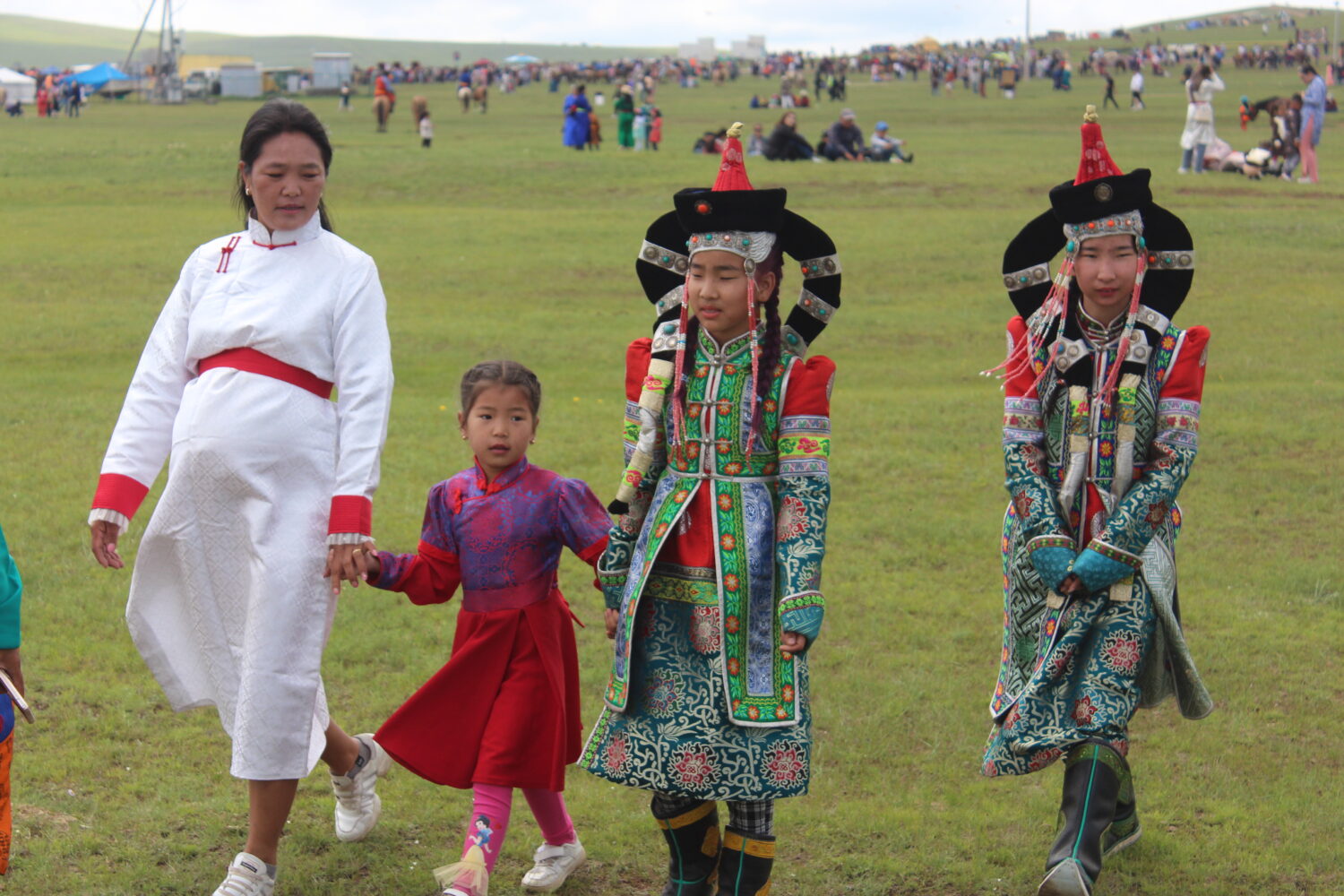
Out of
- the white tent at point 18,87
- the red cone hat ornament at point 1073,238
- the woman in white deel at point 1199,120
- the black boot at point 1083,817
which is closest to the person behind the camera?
the black boot at point 1083,817

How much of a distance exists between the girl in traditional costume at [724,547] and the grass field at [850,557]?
618 mm

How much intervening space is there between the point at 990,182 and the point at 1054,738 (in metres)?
21.4

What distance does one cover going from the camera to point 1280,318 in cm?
1485

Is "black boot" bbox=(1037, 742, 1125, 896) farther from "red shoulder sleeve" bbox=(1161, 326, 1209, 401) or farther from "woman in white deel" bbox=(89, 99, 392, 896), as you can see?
"woman in white deel" bbox=(89, 99, 392, 896)

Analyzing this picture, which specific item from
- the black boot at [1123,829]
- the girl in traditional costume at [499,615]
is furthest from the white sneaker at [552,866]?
the black boot at [1123,829]

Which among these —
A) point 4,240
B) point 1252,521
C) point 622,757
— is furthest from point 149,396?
point 4,240

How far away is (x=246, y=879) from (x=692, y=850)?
127 centimetres

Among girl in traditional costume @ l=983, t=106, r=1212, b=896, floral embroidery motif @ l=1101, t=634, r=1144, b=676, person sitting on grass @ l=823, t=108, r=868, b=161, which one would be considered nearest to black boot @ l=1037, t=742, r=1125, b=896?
girl in traditional costume @ l=983, t=106, r=1212, b=896

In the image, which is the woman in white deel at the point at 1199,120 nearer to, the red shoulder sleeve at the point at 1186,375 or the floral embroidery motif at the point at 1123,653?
the red shoulder sleeve at the point at 1186,375

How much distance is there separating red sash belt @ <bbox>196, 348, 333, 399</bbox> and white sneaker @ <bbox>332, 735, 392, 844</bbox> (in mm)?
1190

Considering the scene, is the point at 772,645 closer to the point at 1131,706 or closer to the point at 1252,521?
the point at 1131,706

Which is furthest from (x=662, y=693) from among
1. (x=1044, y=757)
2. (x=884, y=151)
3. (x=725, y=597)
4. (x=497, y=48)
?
(x=497, y=48)

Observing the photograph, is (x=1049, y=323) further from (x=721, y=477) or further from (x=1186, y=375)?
(x=721, y=477)

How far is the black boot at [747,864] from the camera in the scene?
417 cm
